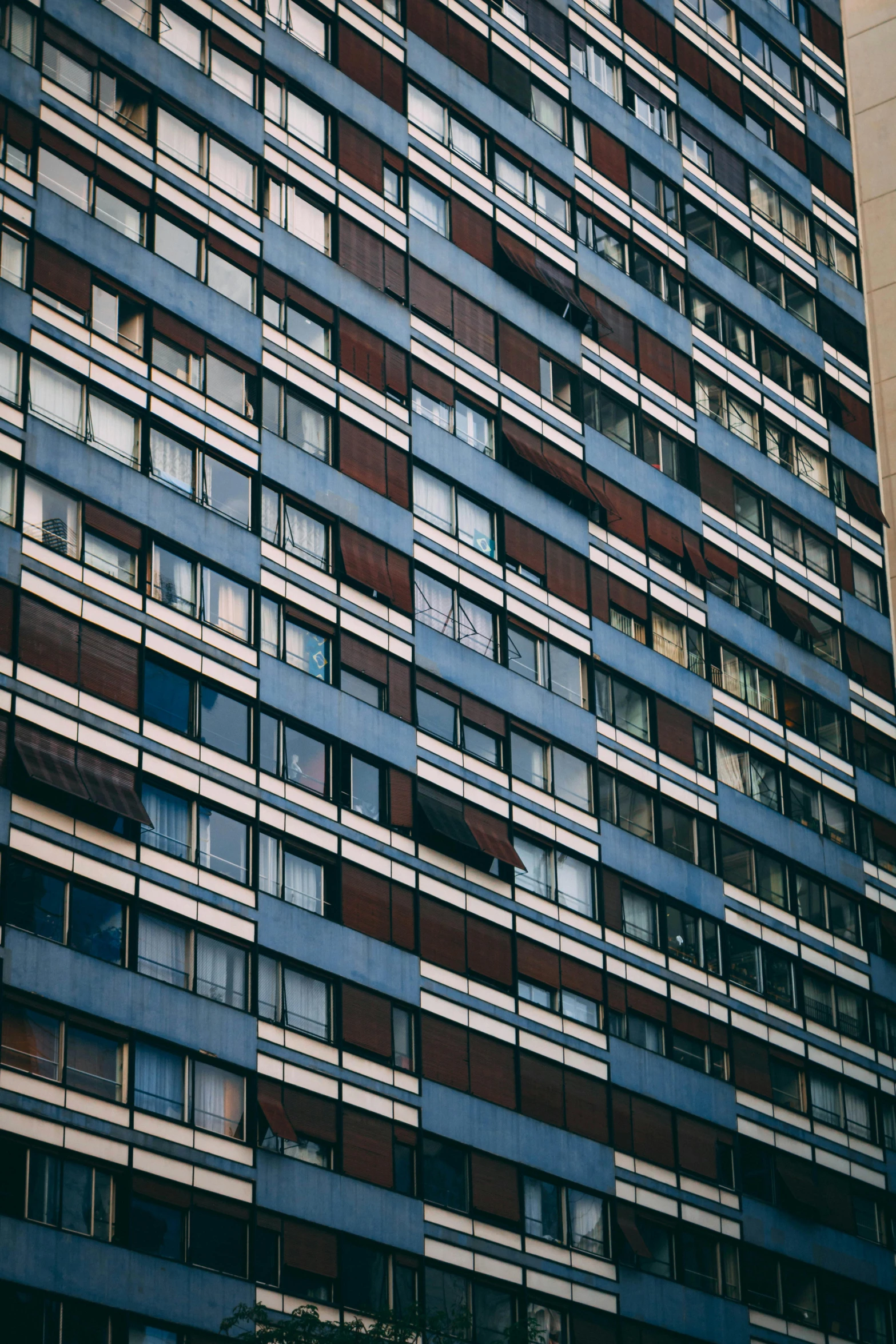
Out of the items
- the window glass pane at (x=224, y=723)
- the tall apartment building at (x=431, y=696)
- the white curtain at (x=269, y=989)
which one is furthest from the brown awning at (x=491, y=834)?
the white curtain at (x=269, y=989)

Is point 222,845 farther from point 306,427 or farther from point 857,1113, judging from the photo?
point 857,1113

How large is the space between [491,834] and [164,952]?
11547 millimetres

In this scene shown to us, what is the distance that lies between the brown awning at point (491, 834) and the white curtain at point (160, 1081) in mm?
11597

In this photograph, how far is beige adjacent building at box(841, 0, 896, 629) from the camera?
82.4 meters

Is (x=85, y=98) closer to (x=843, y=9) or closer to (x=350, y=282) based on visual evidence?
(x=350, y=282)

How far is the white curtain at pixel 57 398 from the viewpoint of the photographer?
182 ft

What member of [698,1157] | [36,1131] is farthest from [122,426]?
[698,1157]

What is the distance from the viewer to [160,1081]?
171 feet

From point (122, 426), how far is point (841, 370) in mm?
33361

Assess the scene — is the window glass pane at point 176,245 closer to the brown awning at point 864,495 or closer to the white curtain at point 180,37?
the white curtain at point 180,37

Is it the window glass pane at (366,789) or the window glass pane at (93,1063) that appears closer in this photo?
the window glass pane at (93,1063)

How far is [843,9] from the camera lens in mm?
87812

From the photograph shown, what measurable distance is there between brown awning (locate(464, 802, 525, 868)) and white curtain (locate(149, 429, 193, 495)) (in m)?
11.2

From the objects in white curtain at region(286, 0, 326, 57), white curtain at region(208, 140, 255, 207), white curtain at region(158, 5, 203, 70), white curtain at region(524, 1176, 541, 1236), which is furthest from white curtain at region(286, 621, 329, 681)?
white curtain at region(286, 0, 326, 57)
